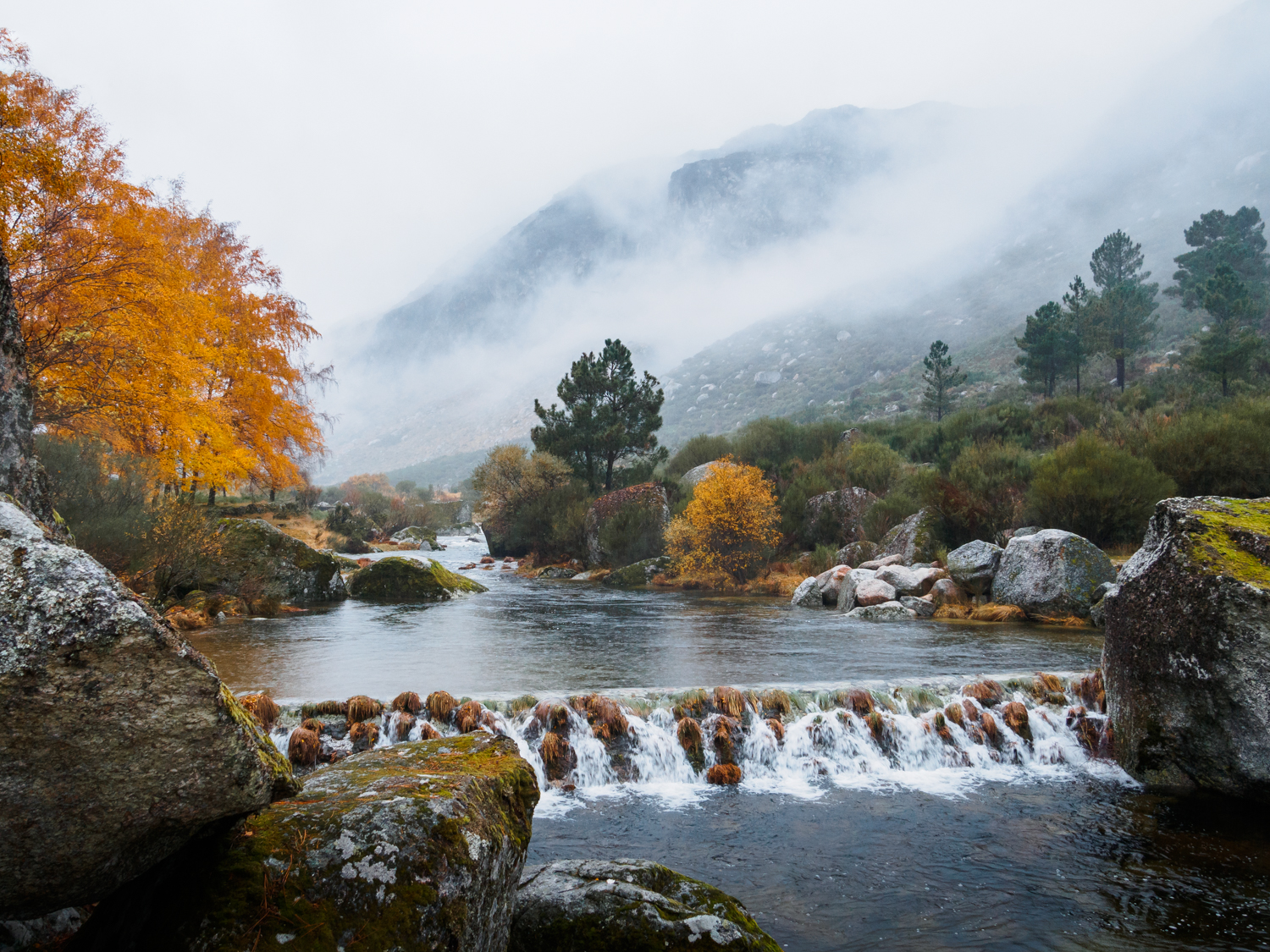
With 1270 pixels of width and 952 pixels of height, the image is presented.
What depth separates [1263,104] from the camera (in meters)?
185

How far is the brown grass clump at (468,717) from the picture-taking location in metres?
8.28

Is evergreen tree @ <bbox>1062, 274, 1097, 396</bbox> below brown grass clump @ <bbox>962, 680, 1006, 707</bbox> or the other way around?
the other way around

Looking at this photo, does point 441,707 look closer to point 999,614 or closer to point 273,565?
point 273,565

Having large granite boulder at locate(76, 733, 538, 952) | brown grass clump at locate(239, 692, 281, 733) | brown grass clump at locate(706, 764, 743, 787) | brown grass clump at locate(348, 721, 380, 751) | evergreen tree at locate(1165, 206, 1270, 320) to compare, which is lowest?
brown grass clump at locate(706, 764, 743, 787)

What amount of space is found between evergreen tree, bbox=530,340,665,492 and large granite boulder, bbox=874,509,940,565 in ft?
69.8

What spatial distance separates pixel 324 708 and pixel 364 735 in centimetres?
76


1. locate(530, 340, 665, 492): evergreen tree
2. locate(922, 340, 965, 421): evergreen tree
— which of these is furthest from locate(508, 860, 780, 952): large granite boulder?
locate(922, 340, 965, 421): evergreen tree

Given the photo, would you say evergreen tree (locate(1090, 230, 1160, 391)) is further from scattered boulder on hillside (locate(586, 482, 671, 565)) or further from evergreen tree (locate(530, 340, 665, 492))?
scattered boulder on hillside (locate(586, 482, 671, 565))

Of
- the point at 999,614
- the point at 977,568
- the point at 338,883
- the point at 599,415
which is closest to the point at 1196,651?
the point at 338,883

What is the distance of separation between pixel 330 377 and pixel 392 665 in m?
21.6

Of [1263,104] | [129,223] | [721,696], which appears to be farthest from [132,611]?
[1263,104]

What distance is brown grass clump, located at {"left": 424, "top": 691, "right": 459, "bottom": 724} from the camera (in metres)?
8.54

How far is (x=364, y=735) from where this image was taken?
8.05 m

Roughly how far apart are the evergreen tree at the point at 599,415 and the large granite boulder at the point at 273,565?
24.0m
